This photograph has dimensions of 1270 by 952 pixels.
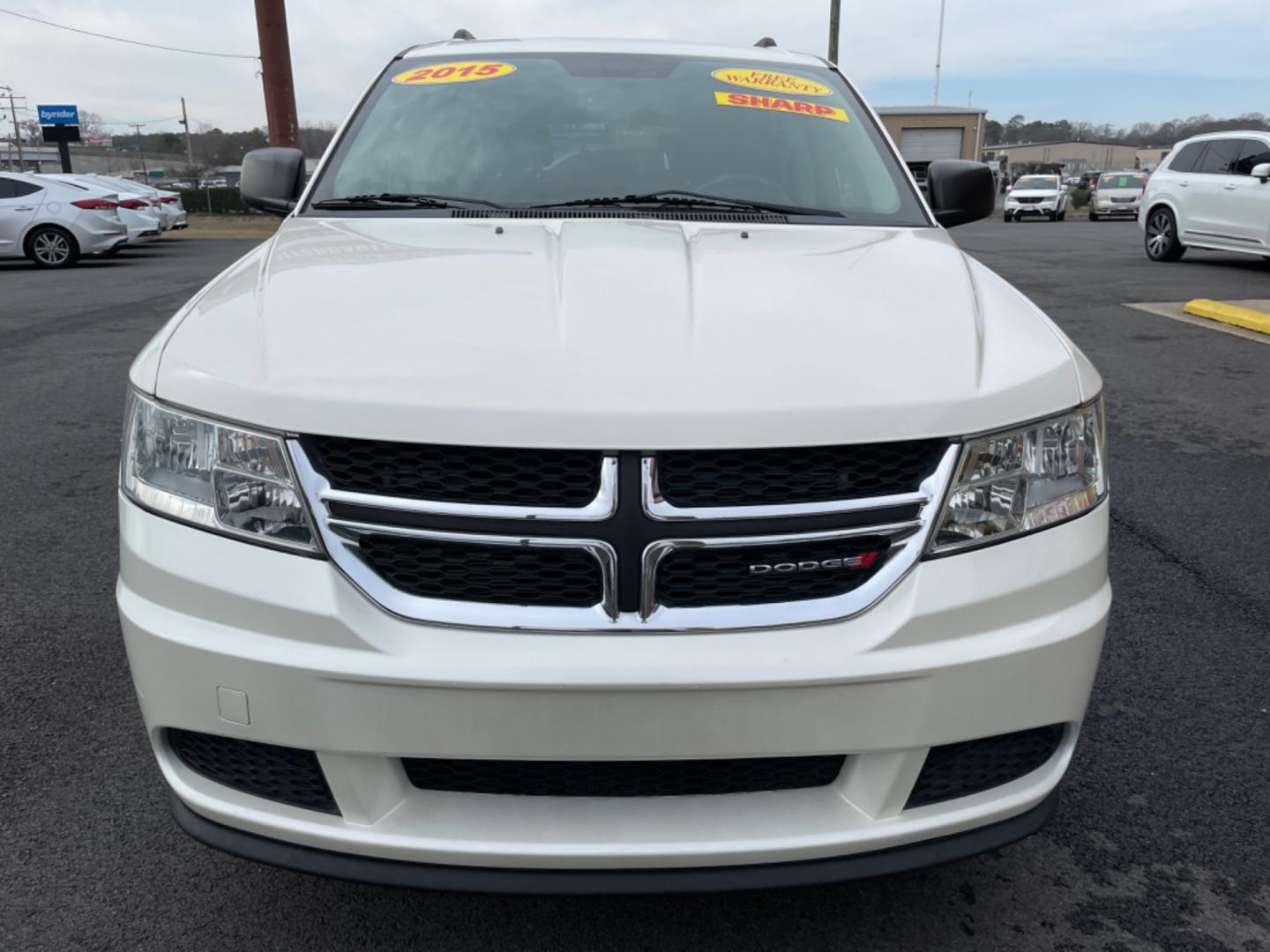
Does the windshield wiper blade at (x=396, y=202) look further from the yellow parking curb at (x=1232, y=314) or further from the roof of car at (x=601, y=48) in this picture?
the yellow parking curb at (x=1232, y=314)

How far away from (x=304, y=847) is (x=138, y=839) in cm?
80

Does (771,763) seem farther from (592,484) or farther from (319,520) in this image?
(319,520)

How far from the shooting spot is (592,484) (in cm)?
152

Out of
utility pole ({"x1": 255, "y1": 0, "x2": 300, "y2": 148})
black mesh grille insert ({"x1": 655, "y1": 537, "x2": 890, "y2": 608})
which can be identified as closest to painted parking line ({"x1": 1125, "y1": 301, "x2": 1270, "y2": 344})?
black mesh grille insert ({"x1": 655, "y1": 537, "x2": 890, "y2": 608})

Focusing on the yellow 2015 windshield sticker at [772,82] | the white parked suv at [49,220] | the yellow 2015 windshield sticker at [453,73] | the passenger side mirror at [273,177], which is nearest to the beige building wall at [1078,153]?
the white parked suv at [49,220]

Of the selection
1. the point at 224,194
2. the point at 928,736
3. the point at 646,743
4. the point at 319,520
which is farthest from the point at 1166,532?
the point at 224,194

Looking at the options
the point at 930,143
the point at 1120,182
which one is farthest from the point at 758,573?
the point at 930,143

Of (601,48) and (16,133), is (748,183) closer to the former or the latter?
(601,48)

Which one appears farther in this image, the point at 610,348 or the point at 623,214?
the point at 623,214

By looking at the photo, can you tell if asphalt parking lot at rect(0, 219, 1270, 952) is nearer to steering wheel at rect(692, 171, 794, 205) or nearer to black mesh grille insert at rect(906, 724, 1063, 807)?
black mesh grille insert at rect(906, 724, 1063, 807)

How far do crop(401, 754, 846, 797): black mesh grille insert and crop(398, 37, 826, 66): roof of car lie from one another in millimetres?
2463

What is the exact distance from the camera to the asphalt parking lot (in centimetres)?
193

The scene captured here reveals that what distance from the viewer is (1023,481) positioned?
1686mm

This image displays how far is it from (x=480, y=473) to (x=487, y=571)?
0.15 m
